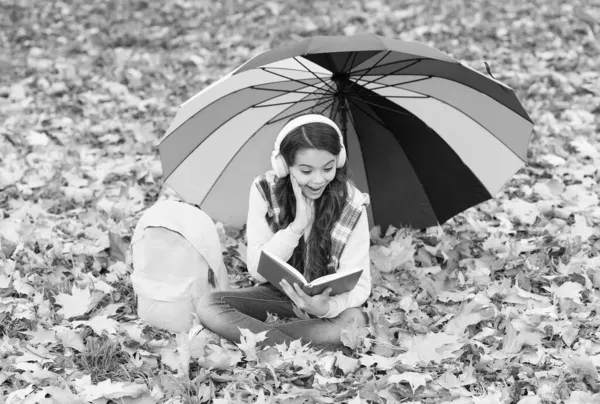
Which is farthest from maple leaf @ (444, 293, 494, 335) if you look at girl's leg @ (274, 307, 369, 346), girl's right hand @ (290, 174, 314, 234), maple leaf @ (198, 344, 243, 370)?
maple leaf @ (198, 344, 243, 370)

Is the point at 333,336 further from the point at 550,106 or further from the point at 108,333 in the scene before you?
the point at 550,106

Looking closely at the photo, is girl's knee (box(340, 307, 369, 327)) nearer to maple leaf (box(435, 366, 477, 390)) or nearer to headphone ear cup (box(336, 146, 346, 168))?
maple leaf (box(435, 366, 477, 390))

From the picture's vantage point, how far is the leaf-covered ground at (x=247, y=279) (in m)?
2.68

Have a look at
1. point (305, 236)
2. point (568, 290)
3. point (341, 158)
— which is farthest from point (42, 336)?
point (568, 290)

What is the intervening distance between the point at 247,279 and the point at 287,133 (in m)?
0.97

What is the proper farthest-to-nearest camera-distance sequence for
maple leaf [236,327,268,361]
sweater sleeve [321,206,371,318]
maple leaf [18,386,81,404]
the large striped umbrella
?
the large striped umbrella
sweater sleeve [321,206,371,318]
maple leaf [236,327,268,361]
maple leaf [18,386,81,404]

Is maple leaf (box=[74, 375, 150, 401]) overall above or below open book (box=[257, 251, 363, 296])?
below

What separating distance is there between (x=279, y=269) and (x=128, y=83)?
4330 mm

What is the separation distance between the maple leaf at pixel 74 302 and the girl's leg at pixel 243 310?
490 millimetres

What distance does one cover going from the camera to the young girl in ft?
9.43

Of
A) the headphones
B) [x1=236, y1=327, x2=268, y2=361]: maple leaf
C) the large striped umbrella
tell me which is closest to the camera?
[x1=236, y1=327, x2=268, y2=361]: maple leaf

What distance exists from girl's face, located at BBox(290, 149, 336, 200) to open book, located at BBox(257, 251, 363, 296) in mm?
331

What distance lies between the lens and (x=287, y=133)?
9.50ft

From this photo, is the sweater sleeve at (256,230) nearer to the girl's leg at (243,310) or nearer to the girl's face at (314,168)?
the girl's leg at (243,310)
